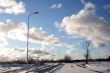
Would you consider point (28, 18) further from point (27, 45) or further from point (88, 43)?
point (88, 43)

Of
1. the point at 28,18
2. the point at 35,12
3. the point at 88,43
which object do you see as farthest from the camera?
the point at 88,43

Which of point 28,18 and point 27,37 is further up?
point 28,18

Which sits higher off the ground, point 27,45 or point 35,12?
point 35,12

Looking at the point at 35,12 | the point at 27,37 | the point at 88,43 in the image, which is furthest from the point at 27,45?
the point at 88,43

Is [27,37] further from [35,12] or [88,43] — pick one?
[88,43]

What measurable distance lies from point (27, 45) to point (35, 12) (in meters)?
7.46

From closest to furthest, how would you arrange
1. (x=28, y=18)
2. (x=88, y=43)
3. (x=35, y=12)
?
(x=35, y=12)
(x=28, y=18)
(x=88, y=43)

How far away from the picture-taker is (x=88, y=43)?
118188mm

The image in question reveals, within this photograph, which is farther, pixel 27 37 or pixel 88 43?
pixel 88 43

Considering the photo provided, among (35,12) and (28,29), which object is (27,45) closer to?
(28,29)

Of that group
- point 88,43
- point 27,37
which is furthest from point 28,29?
point 88,43

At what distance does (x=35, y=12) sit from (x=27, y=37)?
7.10 meters

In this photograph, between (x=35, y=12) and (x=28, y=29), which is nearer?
(x=35, y=12)

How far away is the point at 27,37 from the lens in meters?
58.7
